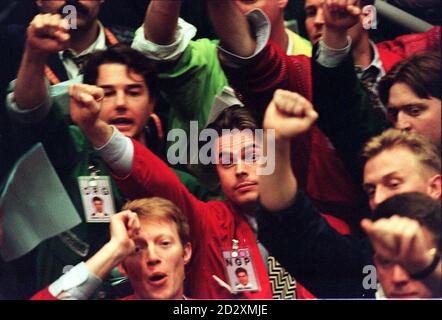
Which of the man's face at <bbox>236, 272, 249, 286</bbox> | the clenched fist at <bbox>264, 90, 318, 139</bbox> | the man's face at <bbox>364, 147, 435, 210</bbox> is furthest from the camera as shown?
the man's face at <bbox>236, 272, 249, 286</bbox>

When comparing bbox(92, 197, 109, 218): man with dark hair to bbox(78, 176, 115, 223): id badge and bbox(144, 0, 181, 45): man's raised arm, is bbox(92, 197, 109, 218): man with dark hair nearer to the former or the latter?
bbox(78, 176, 115, 223): id badge

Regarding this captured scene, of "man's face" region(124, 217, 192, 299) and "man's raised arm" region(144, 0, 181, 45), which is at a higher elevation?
"man's raised arm" region(144, 0, 181, 45)

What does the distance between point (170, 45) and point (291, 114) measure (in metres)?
0.51

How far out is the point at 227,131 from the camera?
459 cm

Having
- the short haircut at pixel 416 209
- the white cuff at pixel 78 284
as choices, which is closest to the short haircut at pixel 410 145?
the short haircut at pixel 416 209

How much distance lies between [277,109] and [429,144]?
1.80ft

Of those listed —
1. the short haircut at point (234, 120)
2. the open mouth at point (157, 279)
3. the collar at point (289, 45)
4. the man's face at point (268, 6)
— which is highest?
the man's face at point (268, 6)

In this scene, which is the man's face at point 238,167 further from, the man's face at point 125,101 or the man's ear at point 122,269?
the man's ear at point 122,269

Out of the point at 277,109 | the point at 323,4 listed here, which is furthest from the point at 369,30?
the point at 277,109

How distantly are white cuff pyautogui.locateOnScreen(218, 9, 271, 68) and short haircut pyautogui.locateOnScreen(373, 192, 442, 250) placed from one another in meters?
0.69

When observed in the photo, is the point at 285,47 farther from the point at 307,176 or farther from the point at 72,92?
the point at 72,92

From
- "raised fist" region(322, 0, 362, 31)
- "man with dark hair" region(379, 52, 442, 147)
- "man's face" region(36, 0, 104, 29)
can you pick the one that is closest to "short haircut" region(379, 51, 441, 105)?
"man with dark hair" region(379, 52, 442, 147)

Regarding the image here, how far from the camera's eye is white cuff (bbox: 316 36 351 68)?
177 inches

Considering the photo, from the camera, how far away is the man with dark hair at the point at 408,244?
14.5 feet
